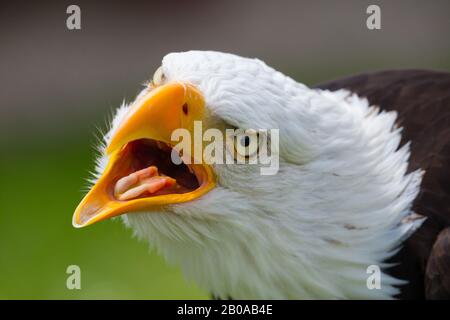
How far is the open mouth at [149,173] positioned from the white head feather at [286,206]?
7 centimetres

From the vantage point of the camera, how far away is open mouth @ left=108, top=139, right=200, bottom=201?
256 centimetres

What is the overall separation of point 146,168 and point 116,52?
15.2ft

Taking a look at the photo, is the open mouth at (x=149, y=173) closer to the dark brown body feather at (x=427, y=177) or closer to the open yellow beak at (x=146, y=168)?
the open yellow beak at (x=146, y=168)

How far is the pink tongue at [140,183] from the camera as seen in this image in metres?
2.54

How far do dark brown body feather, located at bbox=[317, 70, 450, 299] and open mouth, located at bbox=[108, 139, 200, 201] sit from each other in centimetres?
63

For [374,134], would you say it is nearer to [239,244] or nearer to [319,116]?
[319,116]

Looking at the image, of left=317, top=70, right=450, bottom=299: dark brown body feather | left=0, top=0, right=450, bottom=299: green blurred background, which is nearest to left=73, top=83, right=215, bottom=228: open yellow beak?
left=317, top=70, right=450, bottom=299: dark brown body feather

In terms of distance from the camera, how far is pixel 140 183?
8.43 ft

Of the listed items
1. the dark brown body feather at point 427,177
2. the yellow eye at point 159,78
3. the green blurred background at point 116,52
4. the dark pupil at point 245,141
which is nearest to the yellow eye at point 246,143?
the dark pupil at point 245,141

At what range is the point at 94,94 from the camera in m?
6.98

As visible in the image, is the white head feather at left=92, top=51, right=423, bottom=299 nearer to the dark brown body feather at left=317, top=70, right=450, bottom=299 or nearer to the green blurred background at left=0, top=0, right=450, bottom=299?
the dark brown body feather at left=317, top=70, right=450, bottom=299

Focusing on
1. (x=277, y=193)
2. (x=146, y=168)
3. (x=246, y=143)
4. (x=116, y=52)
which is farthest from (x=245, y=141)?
(x=116, y=52)

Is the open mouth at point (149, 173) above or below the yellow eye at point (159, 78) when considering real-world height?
below
